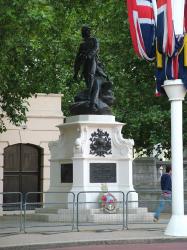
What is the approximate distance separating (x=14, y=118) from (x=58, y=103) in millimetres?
4938

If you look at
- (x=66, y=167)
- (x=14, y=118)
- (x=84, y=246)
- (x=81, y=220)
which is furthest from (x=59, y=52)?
(x=84, y=246)

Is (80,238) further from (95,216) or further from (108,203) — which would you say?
(108,203)

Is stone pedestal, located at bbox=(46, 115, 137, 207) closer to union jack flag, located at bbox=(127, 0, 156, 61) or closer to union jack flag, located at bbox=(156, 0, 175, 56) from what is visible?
union jack flag, located at bbox=(127, 0, 156, 61)

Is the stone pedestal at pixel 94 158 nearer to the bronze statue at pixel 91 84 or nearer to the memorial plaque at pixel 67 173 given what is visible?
the memorial plaque at pixel 67 173

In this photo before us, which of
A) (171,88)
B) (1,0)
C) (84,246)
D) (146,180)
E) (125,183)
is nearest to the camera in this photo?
(84,246)

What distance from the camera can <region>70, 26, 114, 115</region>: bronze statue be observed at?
22344mm

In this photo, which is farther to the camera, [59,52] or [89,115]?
[59,52]

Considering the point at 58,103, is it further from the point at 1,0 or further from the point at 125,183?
the point at 1,0

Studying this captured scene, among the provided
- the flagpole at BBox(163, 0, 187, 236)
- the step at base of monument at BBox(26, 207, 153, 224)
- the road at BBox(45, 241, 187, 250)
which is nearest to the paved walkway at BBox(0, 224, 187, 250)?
the road at BBox(45, 241, 187, 250)

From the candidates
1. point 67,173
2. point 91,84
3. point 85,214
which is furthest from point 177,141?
point 91,84

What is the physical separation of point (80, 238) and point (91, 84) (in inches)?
293

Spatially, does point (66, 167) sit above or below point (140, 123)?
below

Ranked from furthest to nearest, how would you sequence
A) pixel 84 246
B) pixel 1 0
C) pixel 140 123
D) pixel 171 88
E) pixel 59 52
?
pixel 140 123, pixel 59 52, pixel 1 0, pixel 171 88, pixel 84 246

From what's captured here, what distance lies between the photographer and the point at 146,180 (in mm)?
28391
